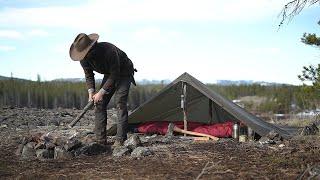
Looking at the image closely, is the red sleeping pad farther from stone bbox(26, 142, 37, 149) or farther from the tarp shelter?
stone bbox(26, 142, 37, 149)

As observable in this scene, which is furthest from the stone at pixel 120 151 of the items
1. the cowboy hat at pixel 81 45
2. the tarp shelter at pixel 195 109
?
the tarp shelter at pixel 195 109

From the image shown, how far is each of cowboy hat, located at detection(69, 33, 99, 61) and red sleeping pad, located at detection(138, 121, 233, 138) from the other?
262 cm

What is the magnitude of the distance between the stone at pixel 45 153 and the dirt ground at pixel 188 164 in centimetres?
26

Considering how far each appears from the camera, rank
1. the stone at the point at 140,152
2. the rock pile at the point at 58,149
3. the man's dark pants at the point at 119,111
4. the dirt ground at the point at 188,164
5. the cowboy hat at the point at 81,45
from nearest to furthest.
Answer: the dirt ground at the point at 188,164 < the stone at the point at 140,152 < the rock pile at the point at 58,149 < the cowboy hat at the point at 81,45 < the man's dark pants at the point at 119,111

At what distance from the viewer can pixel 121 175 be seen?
527 centimetres

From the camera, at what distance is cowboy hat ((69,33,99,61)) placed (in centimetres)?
712

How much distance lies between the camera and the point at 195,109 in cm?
1020

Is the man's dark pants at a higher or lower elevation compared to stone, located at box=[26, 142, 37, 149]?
higher

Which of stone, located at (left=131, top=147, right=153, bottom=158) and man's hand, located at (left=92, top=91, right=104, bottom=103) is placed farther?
man's hand, located at (left=92, top=91, right=104, bottom=103)

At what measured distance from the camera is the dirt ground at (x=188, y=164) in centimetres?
521

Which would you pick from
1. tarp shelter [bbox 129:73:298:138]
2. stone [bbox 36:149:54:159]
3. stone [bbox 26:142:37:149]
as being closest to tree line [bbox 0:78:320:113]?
tarp shelter [bbox 129:73:298:138]

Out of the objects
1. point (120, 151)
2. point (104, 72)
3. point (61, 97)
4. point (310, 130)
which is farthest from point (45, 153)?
point (61, 97)

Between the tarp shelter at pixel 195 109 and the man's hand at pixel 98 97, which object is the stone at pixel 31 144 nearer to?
the man's hand at pixel 98 97

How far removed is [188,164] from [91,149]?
1.54m
